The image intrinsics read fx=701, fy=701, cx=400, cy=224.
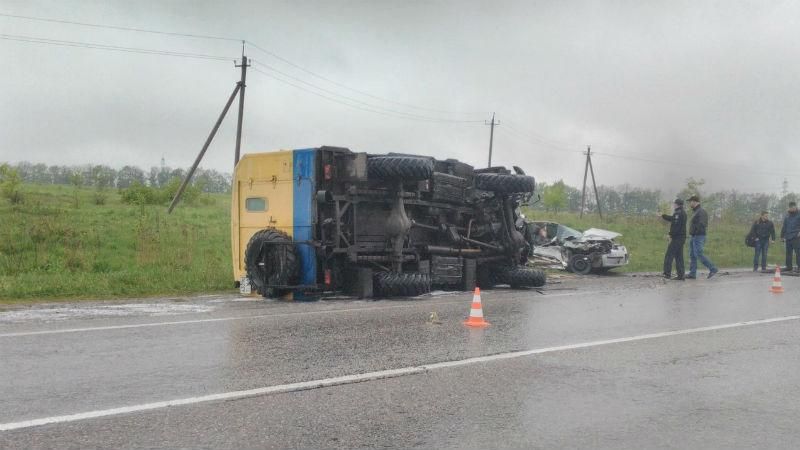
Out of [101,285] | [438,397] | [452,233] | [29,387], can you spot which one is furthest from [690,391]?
[101,285]

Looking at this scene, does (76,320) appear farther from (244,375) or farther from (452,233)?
(452,233)

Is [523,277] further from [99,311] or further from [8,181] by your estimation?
[8,181]

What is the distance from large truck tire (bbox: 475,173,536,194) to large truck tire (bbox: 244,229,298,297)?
4441mm

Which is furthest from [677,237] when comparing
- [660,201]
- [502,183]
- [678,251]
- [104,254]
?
[660,201]

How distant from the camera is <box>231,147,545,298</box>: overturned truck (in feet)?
37.6

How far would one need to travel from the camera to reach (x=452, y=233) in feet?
43.5

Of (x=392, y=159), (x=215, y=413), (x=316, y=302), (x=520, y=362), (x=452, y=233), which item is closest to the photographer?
(x=215, y=413)

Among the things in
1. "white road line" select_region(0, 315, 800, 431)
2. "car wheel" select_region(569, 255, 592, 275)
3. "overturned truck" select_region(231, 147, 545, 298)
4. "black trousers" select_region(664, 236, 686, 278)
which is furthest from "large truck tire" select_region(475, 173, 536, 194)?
"white road line" select_region(0, 315, 800, 431)

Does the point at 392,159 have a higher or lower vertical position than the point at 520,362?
higher

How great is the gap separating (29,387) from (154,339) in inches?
82.3

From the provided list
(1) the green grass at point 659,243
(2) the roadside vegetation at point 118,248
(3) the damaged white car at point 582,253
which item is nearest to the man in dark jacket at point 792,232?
(1) the green grass at point 659,243

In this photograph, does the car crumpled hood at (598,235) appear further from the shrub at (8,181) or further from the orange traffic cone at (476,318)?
the shrub at (8,181)

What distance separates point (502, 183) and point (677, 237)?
17.6 ft

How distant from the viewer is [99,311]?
30.3ft
